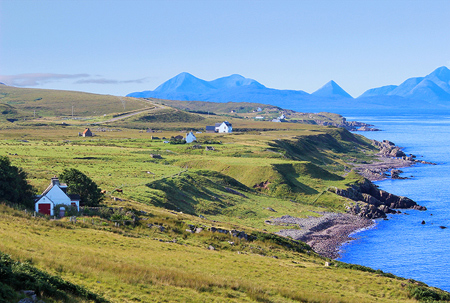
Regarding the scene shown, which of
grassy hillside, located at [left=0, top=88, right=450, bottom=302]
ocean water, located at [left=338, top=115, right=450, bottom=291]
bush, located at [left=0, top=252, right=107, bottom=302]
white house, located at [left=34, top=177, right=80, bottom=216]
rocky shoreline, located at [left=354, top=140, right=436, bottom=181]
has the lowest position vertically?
ocean water, located at [left=338, top=115, right=450, bottom=291]

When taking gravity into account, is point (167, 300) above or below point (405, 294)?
above

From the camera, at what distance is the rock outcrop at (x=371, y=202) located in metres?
75.9

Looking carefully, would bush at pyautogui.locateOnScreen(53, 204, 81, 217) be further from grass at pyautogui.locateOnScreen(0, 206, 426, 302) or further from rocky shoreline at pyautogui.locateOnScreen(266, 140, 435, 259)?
rocky shoreline at pyautogui.locateOnScreen(266, 140, 435, 259)

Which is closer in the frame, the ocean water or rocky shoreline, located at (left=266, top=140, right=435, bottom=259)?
the ocean water

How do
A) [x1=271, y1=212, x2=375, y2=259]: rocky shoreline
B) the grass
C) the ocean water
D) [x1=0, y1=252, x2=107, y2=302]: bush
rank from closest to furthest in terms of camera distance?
[x1=0, y1=252, x2=107, y2=302]: bush → the grass → the ocean water → [x1=271, y1=212, x2=375, y2=259]: rocky shoreline

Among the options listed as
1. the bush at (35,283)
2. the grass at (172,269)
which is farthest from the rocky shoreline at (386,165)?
the bush at (35,283)

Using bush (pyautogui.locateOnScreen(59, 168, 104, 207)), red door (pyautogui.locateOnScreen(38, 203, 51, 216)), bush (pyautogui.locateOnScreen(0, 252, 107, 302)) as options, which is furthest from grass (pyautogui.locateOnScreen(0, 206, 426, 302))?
bush (pyautogui.locateOnScreen(59, 168, 104, 207))

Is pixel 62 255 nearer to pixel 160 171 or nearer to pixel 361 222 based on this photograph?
pixel 160 171

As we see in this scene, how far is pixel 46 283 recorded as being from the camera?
1598cm

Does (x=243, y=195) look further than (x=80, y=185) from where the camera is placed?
Yes

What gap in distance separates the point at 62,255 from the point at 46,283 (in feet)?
24.4

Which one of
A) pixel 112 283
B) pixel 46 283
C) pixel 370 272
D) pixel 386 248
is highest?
pixel 46 283

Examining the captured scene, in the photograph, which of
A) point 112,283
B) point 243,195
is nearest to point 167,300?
point 112,283

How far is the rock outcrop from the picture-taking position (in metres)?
75.9
